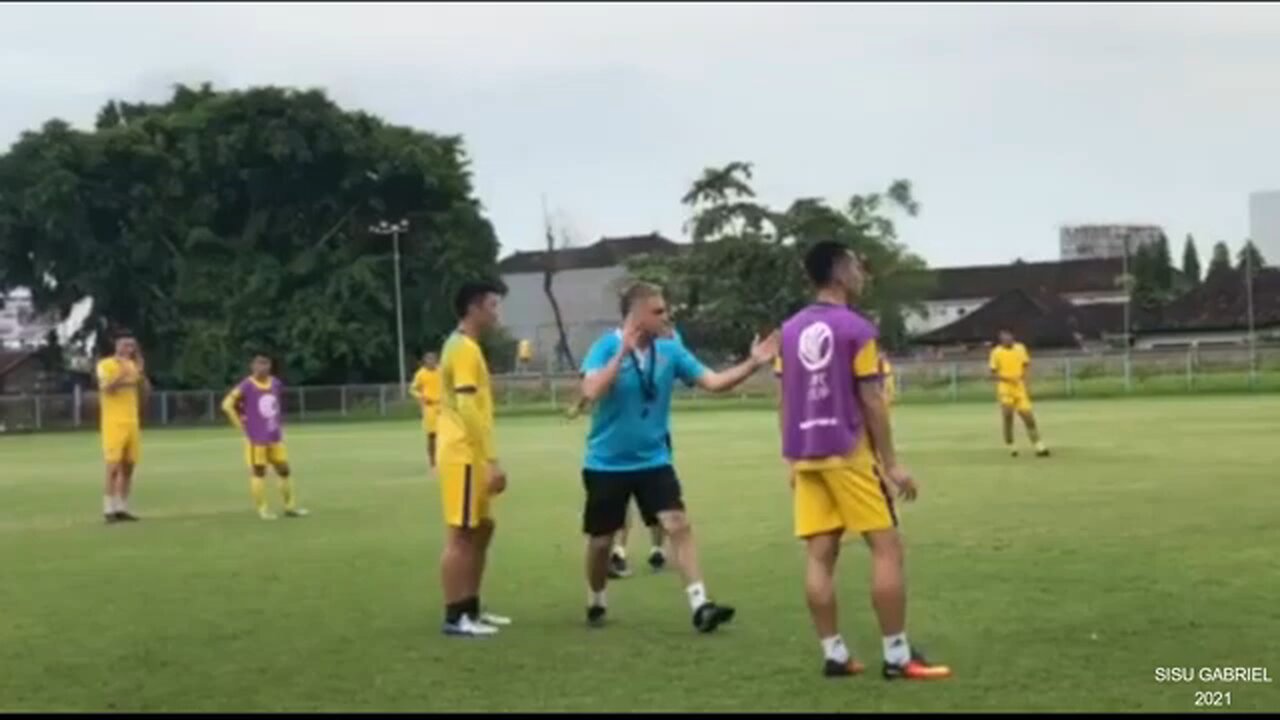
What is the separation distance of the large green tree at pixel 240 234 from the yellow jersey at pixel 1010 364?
153ft

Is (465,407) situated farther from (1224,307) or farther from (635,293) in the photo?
(1224,307)

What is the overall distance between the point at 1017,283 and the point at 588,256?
144 ft

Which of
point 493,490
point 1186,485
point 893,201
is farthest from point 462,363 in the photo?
point 893,201

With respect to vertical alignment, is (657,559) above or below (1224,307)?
below

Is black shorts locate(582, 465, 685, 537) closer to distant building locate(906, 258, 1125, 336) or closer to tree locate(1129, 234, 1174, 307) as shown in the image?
tree locate(1129, 234, 1174, 307)

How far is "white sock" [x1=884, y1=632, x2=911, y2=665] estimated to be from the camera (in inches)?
311

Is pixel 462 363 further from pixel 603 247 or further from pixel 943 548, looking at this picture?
pixel 603 247

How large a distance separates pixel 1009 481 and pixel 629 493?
35.3 ft

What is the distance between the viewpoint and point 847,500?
8008 millimetres

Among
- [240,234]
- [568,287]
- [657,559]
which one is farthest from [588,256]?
[657,559]

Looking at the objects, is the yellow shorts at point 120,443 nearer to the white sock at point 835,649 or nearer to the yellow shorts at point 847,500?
the yellow shorts at point 847,500

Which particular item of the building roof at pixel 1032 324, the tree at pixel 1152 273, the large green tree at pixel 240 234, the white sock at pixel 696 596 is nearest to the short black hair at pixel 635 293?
the white sock at pixel 696 596

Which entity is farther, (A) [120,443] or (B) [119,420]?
(B) [119,420]

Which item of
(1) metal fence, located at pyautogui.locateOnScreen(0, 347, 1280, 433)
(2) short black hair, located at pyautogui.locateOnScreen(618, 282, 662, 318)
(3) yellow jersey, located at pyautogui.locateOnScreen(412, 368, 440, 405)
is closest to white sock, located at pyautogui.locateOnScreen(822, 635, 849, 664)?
(2) short black hair, located at pyautogui.locateOnScreen(618, 282, 662, 318)
